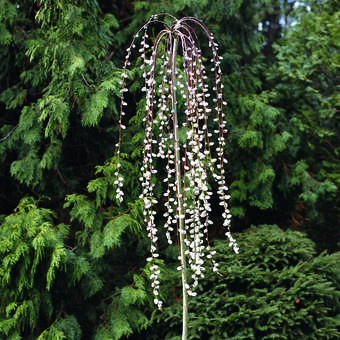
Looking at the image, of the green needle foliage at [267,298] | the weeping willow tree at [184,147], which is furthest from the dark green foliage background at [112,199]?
the weeping willow tree at [184,147]

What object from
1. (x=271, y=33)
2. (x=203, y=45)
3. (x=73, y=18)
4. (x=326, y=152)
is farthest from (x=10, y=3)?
(x=271, y=33)

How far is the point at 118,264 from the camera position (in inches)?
147

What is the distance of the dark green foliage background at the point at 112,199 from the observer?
2855 millimetres

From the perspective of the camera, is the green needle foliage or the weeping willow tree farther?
the green needle foliage

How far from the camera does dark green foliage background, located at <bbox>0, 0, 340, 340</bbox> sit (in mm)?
2855

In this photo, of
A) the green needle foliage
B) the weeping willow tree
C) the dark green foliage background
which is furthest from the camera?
the dark green foliage background

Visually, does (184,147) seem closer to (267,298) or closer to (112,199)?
(112,199)

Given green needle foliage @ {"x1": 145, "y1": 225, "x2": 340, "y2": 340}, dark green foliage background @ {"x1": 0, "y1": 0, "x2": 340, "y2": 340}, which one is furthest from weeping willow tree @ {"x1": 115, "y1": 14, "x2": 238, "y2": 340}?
dark green foliage background @ {"x1": 0, "y1": 0, "x2": 340, "y2": 340}

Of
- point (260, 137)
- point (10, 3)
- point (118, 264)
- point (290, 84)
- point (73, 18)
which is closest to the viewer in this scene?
point (73, 18)

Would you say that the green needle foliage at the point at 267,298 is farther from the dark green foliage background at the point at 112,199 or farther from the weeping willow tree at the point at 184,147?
the weeping willow tree at the point at 184,147

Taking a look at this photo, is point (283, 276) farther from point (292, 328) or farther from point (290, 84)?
point (290, 84)

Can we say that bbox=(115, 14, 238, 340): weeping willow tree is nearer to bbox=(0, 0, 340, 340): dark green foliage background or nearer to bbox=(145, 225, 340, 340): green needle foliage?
bbox=(145, 225, 340, 340): green needle foliage

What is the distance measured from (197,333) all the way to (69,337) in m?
0.89

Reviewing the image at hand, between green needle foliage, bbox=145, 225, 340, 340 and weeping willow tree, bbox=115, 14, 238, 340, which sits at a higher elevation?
weeping willow tree, bbox=115, 14, 238, 340
